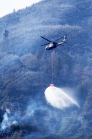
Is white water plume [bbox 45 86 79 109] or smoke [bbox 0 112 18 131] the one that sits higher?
white water plume [bbox 45 86 79 109]

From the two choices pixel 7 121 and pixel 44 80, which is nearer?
pixel 7 121

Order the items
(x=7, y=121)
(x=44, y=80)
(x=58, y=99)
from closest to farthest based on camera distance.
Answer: (x=7, y=121) < (x=58, y=99) < (x=44, y=80)

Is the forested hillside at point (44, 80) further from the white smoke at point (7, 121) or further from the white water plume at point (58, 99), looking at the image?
the white water plume at point (58, 99)

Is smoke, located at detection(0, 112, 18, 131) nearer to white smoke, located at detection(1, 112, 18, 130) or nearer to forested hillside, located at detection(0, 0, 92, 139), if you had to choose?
white smoke, located at detection(1, 112, 18, 130)

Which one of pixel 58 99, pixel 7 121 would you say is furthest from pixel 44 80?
pixel 7 121

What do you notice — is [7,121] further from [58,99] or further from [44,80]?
[44,80]

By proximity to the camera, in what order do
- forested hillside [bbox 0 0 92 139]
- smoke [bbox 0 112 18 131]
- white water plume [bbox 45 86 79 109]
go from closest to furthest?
smoke [bbox 0 112 18 131] → forested hillside [bbox 0 0 92 139] → white water plume [bbox 45 86 79 109]

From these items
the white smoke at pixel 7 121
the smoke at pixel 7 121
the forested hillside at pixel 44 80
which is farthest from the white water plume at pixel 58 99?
the white smoke at pixel 7 121

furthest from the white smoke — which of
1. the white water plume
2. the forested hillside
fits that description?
the white water plume
